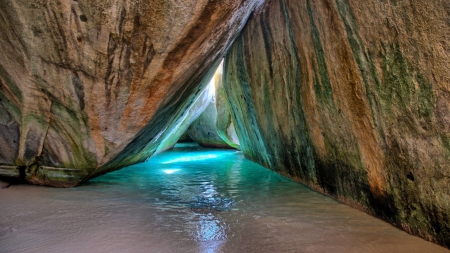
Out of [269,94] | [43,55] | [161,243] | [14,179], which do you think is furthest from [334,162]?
[14,179]

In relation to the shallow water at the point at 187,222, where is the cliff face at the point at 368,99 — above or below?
above

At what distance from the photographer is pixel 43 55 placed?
193 inches

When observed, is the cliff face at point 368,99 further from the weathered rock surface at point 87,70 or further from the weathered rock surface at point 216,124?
the weathered rock surface at point 216,124

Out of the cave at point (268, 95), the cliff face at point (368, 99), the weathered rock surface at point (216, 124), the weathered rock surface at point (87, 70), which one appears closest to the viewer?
the cliff face at point (368, 99)

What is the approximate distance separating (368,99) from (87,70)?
402 cm

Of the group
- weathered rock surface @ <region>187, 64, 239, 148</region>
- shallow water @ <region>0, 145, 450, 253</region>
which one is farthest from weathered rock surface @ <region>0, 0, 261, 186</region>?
weathered rock surface @ <region>187, 64, 239, 148</region>

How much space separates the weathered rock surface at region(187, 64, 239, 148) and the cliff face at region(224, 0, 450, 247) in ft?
25.7

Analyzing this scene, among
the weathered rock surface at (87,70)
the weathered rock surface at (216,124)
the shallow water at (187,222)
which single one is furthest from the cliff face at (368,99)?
the weathered rock surface at (216,124)

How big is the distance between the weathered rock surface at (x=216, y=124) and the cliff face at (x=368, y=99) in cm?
785

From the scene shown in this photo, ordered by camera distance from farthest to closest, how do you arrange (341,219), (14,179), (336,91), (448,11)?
(14,179) → (336,91) → (341,219) → (448,11)

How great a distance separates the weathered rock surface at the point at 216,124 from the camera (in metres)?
14.6

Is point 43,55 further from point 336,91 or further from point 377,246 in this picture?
point 377,246

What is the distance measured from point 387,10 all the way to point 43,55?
4691 millimetres

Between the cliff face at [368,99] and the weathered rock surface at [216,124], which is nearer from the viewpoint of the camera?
the cliff face at [368,99]
